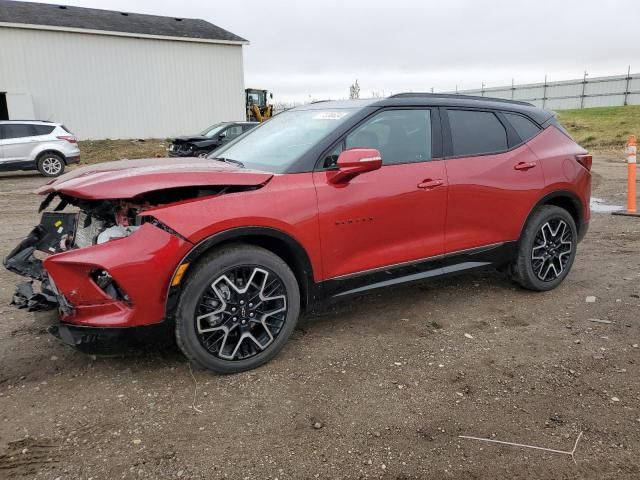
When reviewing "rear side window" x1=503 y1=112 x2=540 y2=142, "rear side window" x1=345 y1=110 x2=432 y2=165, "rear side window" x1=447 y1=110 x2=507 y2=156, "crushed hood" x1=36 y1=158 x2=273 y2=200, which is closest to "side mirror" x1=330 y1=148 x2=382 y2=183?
"rear side window" x1=345 y1=110 x2=432 y2=165

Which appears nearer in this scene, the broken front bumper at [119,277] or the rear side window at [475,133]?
the broken front bumper at [119,277]

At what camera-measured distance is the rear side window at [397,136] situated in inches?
144

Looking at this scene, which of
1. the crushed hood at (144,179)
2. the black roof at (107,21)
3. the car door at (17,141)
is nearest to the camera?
the crushed hood at (144,179)

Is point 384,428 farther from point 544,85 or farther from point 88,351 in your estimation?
point 544,85

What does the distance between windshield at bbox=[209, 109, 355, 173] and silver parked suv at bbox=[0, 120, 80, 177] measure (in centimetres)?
1241

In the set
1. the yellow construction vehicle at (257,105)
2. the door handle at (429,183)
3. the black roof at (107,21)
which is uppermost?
the black roof at (107,21)

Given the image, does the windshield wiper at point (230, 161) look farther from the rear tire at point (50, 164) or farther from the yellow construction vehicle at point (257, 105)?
the yellow construction vehicle at point (257, 105)

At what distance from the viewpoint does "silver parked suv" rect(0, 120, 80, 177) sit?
14117 mm

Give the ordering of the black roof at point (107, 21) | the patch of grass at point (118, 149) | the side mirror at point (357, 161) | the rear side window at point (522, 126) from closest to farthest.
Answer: the side mirror at point (357, 161)
the rear side window at point (522, 126)
the patch of grass at point (118, 149)
the black roof at point (107, 21)

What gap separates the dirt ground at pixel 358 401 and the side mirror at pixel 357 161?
1.24 m

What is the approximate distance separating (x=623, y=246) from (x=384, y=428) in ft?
16.3

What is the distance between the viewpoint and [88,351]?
113 inches

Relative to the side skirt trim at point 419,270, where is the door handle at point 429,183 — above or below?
above

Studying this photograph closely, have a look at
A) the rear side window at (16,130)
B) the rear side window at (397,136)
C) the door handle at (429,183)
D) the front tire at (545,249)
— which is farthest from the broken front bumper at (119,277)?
the rear side window at (16,130)
